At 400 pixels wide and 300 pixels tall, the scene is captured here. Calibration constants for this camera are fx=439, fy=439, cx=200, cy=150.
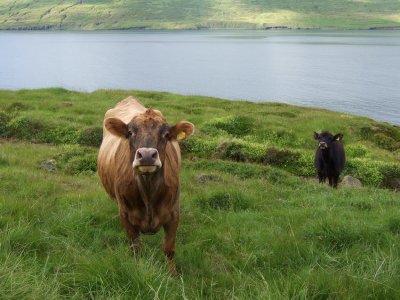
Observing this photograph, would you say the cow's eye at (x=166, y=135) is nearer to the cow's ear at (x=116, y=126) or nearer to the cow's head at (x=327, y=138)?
the cow's ear at (x=116, y=126)

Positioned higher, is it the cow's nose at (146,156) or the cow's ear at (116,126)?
the cow's ear at (116,126)

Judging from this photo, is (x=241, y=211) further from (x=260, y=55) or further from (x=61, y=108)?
(x=260, y=55)

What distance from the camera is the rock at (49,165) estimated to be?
573 inches

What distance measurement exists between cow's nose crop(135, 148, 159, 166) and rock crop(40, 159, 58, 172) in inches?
367

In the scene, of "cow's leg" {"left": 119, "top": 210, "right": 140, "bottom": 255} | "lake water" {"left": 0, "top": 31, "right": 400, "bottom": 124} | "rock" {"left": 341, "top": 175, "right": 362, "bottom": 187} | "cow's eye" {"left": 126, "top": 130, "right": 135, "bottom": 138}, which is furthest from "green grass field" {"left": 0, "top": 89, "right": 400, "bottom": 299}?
"lake water" {"left": 0, "top": 31, "right": 400, "bottom": 124}

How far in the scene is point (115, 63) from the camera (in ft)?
345

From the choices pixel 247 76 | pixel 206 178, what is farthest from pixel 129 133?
pixel 247 76

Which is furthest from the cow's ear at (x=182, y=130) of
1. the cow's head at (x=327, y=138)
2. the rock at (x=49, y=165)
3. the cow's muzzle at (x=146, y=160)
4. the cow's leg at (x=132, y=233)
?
the cow's head at (x=327, y=138)

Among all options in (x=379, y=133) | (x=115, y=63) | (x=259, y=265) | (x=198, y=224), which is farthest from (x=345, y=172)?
(x=115, y=63)

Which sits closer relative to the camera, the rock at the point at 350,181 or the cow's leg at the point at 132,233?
the cow's leg at the point at 132,233

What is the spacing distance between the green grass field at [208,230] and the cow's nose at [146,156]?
48.0 inches

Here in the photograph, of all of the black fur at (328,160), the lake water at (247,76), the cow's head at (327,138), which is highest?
the cow's head at (327,138)

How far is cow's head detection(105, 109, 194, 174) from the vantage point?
19.5 ft

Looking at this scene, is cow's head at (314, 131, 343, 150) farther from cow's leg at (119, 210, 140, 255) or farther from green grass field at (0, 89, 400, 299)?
cow's leg at (119, 210, 140, 255)
